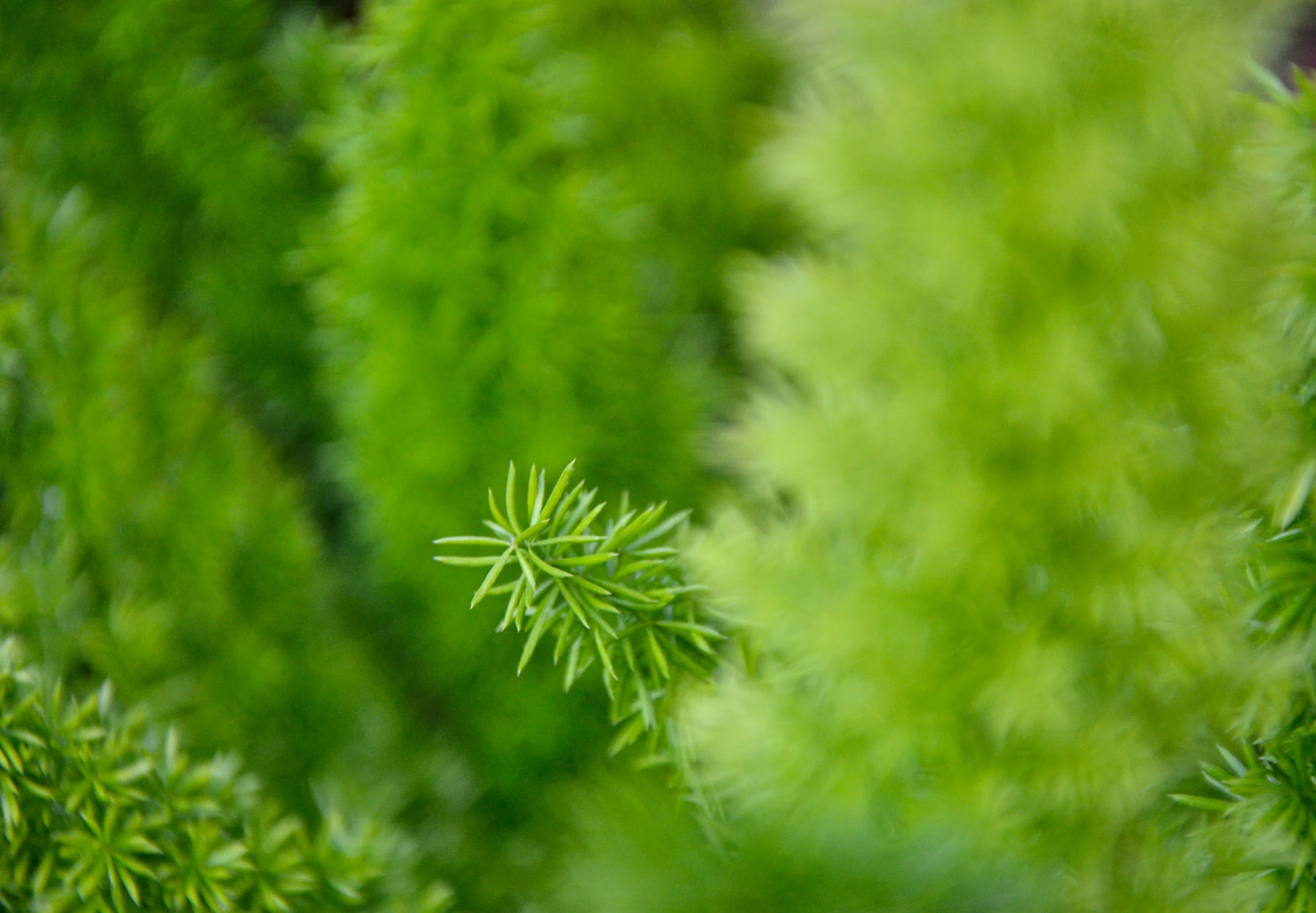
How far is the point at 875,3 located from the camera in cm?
29

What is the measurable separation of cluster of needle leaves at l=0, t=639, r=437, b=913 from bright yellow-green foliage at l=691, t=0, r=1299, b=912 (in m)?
0.15

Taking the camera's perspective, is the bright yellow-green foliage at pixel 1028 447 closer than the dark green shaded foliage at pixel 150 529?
Yes

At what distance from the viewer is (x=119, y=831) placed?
0.29m

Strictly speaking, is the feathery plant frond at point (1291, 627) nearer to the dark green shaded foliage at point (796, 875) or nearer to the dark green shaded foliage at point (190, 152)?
the dark green shaded foliage at point (796, 875)

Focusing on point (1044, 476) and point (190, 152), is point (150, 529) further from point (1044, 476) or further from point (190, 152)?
point (1044, 476)

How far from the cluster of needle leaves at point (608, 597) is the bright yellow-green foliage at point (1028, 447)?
18mm

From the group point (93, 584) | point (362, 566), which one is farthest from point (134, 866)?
point (362, 566)

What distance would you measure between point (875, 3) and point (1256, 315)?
14cm

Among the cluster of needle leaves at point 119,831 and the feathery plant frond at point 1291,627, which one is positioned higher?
the feathery plant frond at point 1291,627

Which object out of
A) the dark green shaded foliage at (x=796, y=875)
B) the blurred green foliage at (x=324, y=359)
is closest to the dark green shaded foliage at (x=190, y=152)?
the blurred green foliage at (x=324, y=359)

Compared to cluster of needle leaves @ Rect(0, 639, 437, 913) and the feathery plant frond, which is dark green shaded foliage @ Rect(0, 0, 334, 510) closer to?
cluster of needle leaves @ Rect(0, 639, 437, 913)

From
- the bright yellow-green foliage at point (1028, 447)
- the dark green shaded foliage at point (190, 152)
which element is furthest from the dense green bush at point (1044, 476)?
the dark green shaded foliage at point (190, 152)

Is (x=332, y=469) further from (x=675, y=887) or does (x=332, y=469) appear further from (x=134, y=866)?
(x=675, y=887)

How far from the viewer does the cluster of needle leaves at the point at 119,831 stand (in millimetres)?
283
